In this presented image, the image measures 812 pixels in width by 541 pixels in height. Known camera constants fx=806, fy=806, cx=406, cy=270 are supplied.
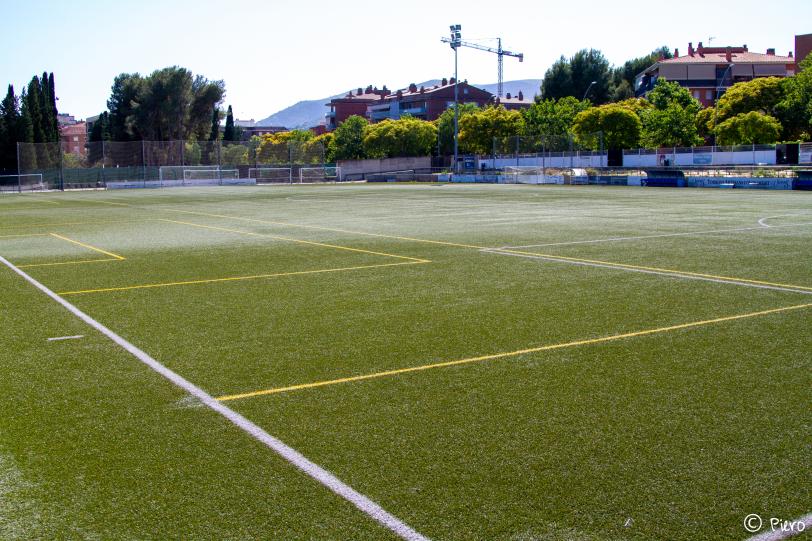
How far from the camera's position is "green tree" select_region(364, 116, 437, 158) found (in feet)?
379

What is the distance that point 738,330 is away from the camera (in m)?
8.09

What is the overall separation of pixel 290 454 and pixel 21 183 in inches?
2687

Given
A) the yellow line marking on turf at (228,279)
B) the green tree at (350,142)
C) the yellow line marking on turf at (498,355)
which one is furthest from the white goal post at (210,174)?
the yellow line marking on turf at (498,355)

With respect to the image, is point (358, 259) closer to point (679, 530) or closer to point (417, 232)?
point (417, 232)

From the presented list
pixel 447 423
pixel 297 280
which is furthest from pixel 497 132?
pixel 447 423

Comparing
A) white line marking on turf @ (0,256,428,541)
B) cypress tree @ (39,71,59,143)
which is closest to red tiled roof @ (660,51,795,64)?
cypress tree @ (39,71,59,143)

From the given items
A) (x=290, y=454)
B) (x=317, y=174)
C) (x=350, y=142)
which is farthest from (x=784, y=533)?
(x=350, y=142)

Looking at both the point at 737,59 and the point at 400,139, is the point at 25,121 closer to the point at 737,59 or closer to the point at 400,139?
the point at 400,139

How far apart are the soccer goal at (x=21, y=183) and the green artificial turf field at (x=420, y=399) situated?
57851 mm

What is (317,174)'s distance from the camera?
7906cm

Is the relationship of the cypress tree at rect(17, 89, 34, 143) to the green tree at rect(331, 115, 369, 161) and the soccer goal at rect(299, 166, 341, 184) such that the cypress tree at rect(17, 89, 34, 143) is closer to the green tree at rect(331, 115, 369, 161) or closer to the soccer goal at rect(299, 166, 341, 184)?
the soccer goal at rect(299, 166, 341, 184)

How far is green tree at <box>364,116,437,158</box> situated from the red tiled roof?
48258mm

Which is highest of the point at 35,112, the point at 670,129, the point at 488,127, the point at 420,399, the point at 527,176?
the point at 35,112

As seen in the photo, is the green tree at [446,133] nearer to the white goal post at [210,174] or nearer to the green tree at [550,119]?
the green tree at [550,119]
